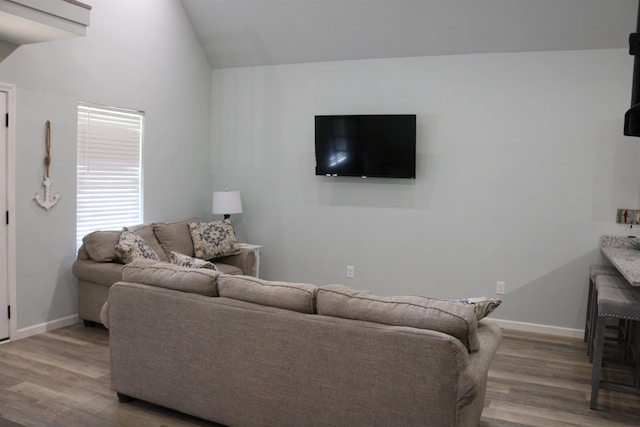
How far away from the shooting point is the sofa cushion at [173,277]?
3.01 meters

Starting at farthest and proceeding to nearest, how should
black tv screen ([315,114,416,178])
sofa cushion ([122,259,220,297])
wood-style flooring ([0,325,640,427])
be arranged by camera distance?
black tv screen ([315,114,416,178])
wood-style flooring ([0,325,640,427])
sofa cushion ([122,259,220,297])

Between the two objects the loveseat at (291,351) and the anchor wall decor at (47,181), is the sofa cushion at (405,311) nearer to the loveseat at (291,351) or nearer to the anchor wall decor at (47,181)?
the loveseat at (291,351)

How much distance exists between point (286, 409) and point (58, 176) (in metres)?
3.05

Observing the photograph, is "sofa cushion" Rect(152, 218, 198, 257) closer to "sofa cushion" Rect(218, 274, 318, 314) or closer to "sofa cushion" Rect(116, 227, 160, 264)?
"sofa cushion" Rect(116, 227, 160, 264)

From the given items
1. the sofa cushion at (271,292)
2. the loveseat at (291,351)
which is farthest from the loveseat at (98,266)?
the sofa cushion at (271,292)

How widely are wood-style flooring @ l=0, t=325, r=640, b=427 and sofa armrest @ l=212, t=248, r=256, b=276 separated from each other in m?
1.44

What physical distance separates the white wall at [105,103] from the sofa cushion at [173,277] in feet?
5.52

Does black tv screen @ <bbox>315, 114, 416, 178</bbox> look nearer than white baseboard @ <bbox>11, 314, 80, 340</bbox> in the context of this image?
No

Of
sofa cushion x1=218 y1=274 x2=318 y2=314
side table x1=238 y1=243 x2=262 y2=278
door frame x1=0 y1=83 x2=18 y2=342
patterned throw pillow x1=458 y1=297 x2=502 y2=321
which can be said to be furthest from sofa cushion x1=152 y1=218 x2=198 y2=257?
patterned throw pillow x1=458 y1=297 x2=502 y2=321

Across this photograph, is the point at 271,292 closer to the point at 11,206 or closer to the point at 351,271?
the point at 11,206

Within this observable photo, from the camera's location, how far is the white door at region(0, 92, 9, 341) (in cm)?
418

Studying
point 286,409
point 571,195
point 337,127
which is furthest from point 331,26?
point 286,409

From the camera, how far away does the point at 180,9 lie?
5891 millimetres

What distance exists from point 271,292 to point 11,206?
8.57 feet
